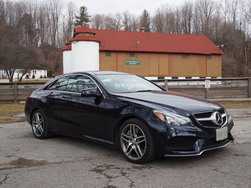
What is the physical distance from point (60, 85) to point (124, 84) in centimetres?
164

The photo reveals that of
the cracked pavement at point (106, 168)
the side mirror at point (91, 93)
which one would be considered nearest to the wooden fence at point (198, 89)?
the cracked pavement at point (106, 168)

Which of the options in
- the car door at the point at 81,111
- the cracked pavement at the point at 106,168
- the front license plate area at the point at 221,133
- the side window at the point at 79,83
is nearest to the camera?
the cracked pavement at the point at 106,168

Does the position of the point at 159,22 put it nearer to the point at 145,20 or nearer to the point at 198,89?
the point at 145,20

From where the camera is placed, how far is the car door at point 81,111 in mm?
5254

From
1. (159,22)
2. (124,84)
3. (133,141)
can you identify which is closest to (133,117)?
(133,141)

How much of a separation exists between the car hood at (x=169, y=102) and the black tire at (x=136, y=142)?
1.25 feet

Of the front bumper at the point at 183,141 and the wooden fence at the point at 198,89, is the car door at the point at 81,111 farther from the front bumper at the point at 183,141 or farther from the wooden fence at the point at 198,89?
the wooden fence at the point at 198,89

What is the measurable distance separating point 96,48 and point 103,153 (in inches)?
1253

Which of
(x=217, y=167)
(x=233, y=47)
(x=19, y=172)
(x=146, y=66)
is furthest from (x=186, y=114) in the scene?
(x=233, y=47)

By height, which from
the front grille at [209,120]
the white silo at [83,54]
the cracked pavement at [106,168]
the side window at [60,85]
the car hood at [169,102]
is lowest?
the cracked pavement at [106,168]

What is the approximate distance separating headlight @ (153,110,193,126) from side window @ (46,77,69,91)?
106 inches

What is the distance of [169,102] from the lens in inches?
187

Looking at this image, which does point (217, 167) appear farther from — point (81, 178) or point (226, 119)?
point (81, 178)

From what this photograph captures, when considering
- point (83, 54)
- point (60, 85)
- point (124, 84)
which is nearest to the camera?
point (124, 84)
